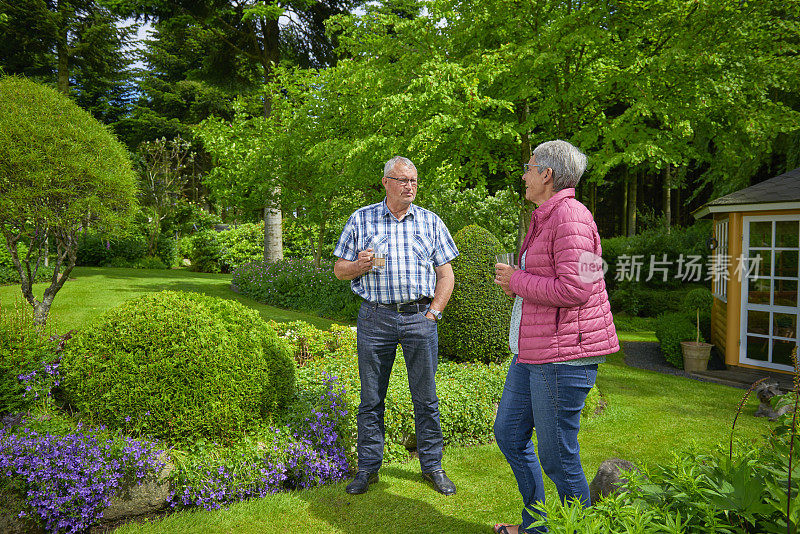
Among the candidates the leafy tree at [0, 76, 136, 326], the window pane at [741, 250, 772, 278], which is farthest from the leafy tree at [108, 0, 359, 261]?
the window pane at [741, 250, 772, 278]

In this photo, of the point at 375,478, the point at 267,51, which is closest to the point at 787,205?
the point at 375,478

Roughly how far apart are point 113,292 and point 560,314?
488 inches

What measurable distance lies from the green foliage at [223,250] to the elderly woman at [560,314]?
1743cm

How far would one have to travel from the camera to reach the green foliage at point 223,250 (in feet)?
63.3

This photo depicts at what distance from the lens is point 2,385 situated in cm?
409

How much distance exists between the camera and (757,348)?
333 inches

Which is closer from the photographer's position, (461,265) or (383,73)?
(461,265)

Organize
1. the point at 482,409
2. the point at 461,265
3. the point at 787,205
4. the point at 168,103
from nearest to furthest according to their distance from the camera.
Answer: the point at 482,409 < the point at 461,265 < the point at 787,205 < the point at 168,103

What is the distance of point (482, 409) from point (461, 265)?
2.15 m

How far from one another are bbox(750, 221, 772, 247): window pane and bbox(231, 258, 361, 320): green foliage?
7389 millimetres

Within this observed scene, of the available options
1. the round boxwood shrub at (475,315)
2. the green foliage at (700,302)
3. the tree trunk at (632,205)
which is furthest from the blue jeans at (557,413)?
the tree trunk at (632,205)

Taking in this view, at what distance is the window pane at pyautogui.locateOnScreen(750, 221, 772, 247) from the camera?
809cm

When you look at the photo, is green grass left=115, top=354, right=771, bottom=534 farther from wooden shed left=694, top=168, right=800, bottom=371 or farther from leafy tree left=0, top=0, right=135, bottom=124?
leafy tree left=0, top=0, right=135, bottom=124

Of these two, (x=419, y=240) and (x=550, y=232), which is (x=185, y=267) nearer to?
(x=419, y=240)
